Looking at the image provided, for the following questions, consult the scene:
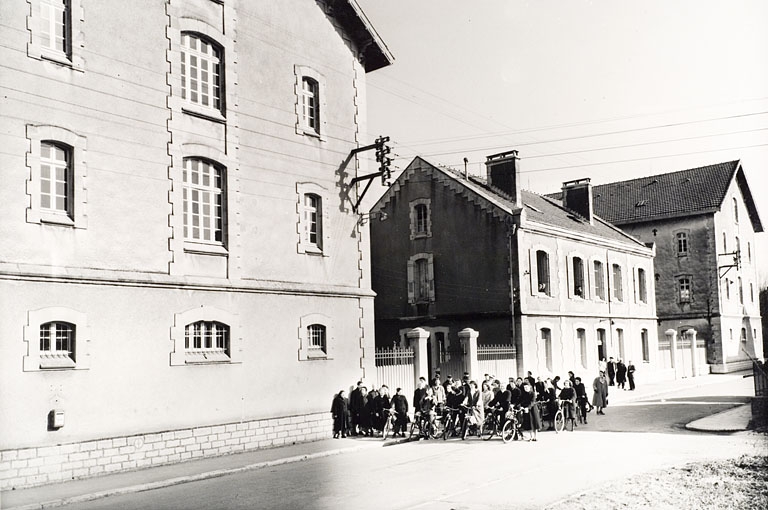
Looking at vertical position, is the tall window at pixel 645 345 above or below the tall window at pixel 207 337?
below

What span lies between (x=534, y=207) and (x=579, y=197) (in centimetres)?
667

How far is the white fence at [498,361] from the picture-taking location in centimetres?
2689

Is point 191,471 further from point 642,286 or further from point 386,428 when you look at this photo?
point 642,286

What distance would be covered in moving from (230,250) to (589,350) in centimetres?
2233

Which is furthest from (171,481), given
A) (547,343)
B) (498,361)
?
(547,343)

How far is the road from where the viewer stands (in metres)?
11.3

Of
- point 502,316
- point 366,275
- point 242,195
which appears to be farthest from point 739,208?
point 242,195

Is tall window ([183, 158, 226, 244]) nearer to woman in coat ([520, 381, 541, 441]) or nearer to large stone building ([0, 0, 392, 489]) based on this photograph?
large stone building ([0, 0, 392, 489])

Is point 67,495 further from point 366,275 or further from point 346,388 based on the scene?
point 366,275

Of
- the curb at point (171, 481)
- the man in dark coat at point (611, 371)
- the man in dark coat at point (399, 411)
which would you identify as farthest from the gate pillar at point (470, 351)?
the man in dark coat at point (611, 371)

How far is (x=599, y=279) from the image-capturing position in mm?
36844

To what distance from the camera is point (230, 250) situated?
17.5 metres

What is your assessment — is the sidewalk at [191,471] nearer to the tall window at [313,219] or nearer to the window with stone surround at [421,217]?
the tall window at [313,219]

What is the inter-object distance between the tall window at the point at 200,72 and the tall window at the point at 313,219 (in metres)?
3.73
